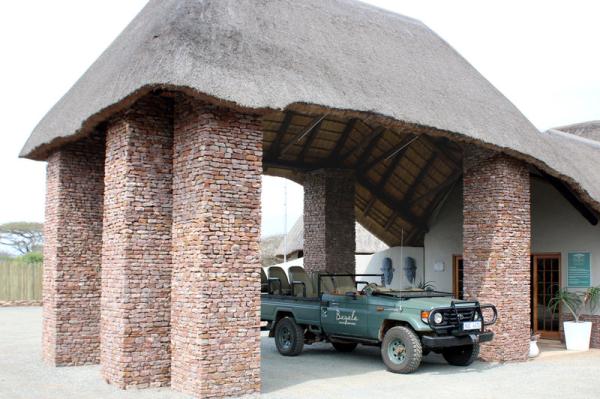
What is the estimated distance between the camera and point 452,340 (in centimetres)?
1191

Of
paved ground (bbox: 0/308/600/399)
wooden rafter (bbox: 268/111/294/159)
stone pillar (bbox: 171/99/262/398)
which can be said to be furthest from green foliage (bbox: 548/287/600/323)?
stone pillar (bbox: 171/99/262/398)

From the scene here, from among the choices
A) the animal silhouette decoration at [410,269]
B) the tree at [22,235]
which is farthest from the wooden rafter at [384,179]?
the tree at [22,235]

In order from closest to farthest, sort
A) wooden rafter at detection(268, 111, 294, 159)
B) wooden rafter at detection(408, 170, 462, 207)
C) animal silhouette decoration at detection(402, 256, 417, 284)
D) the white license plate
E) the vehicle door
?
the white license plate < the vehicle door < wooden rafter at detection(268, 111, 294, 159) < wooden rafter at detection(408, 170, 462, 207) < animal silhouette decoration at detection(402, 256, 417, 284)

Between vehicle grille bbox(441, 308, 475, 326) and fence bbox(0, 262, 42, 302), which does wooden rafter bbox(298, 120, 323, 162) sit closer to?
vehicle grille bbox(441, 308, 475, 326)

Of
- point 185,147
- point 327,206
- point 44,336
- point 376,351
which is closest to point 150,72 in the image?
point 185,147

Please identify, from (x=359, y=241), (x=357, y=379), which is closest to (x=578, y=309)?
(x=357, y=379)

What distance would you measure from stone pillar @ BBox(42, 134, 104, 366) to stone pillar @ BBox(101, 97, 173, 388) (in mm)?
1983

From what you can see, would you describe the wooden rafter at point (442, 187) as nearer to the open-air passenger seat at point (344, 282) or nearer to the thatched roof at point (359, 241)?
the open-air passenger seat at point (344, 282)

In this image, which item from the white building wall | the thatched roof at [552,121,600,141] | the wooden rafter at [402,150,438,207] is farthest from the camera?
the thatched roof at [552,121,600,141]

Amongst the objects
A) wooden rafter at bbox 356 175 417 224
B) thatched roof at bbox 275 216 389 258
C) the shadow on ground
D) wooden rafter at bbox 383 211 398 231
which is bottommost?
the shadow on ground

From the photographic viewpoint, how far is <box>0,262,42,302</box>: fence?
2895cm

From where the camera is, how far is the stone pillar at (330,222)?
19750 mm

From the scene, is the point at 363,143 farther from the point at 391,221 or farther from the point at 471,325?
the point at 471,325

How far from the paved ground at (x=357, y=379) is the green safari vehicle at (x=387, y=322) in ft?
1.10
